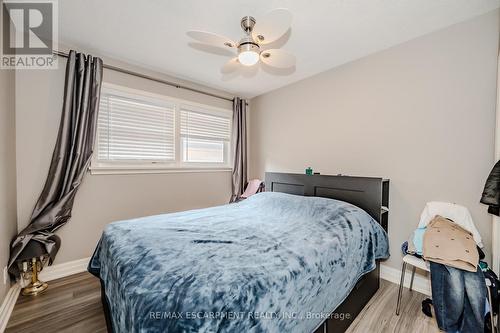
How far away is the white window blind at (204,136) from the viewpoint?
322cm

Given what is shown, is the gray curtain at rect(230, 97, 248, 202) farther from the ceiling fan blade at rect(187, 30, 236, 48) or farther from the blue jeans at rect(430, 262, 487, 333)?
the blue jeans at rect(430, 262, 487, 333)

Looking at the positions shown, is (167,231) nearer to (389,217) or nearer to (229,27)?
(229,27)

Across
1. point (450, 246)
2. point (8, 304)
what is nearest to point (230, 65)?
point (450, 246)

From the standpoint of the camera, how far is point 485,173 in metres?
1.73

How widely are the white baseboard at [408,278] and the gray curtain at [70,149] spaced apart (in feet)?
11.2

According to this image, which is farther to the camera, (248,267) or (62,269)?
(62,269)

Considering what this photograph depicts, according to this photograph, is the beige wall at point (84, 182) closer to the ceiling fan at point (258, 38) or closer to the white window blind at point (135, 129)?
the white window blind at point (135, 129)

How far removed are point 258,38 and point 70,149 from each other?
2214mm

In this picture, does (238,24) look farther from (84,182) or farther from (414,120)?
(84,182)

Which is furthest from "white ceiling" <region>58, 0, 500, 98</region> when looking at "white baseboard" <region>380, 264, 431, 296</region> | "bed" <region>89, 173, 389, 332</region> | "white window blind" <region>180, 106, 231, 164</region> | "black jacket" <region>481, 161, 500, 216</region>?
"white baseboard" <region>380, 264, 431, 296</region>

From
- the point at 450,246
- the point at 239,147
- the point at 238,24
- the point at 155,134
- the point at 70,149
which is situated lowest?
the point at 450,246

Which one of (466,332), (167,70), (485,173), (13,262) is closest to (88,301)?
(13,262)

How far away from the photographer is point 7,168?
5.83 feet

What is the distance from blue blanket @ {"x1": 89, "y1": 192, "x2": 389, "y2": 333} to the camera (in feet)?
2.90
